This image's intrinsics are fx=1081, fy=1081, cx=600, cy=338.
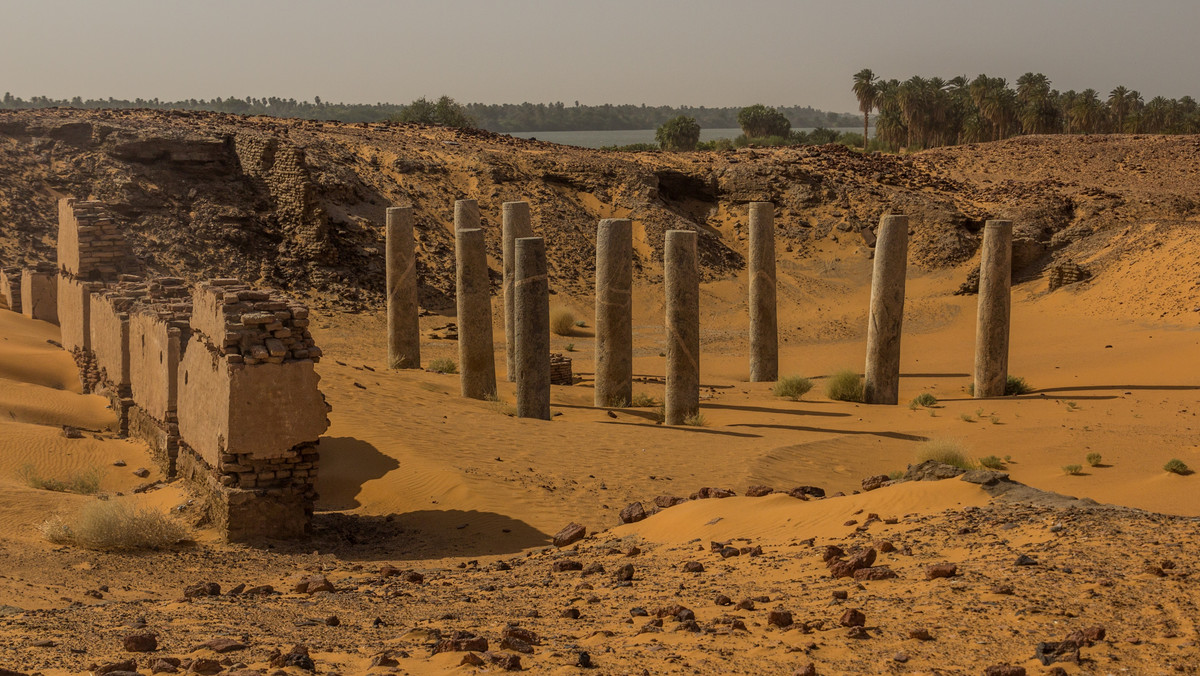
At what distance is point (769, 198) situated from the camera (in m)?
42.5

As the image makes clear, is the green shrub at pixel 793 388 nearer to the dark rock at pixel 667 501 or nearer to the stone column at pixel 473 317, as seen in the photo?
the stone column at pixel 473 317

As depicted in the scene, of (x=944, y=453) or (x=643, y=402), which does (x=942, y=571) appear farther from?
(x=643, y=402)

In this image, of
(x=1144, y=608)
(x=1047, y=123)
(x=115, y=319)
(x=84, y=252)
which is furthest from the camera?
(x=1047, y=123)

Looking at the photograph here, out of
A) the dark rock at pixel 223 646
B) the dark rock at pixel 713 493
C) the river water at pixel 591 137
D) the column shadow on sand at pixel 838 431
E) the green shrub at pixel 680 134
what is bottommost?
the column shadow on sand at pixel 838 431

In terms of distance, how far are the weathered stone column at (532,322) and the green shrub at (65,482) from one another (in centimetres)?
647

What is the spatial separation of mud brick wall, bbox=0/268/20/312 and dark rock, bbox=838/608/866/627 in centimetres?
2291

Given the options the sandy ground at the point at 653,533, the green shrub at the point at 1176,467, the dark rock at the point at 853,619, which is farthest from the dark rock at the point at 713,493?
the green shrub at the point at 1176,467

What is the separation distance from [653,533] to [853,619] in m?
4.41

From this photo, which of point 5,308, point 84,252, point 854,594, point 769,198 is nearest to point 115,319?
point 84,252

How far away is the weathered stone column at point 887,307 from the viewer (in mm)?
19984

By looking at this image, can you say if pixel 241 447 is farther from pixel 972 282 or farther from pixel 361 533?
pixel 972 282

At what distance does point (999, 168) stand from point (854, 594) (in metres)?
43.0

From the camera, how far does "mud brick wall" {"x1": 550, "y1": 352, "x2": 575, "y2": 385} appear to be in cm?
2188

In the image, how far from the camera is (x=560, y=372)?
72.2 ft
